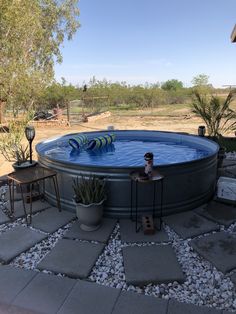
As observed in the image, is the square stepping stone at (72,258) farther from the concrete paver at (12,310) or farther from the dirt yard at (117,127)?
the dirt yard at (117,127)

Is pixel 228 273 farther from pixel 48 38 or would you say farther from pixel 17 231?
pixel 48 38

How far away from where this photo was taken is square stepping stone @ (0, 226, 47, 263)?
294 cm

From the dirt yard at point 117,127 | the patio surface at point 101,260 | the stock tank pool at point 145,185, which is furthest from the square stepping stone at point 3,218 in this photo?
the dirt yard at point 117,127

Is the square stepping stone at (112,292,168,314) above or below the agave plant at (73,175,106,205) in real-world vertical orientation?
below

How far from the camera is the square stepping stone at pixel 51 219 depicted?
3.48 m

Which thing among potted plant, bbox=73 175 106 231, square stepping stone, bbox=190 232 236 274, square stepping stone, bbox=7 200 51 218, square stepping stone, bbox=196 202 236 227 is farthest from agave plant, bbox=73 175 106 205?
square stepping stone, bbox=196 202 236 227

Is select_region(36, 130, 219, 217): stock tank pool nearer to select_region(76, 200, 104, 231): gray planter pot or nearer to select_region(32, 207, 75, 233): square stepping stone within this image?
select_region(32, 207, 75, 233): square stepping stone

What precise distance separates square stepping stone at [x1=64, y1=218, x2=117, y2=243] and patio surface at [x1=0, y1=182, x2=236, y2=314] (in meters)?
0.01

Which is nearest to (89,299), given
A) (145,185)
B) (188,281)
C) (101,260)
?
(101,260)

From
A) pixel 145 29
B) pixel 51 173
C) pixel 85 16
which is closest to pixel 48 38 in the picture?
pixel 85 16

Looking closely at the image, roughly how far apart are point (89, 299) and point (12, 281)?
76 cm

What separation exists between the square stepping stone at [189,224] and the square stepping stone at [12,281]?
1732mm

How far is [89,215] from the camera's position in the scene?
333 centimetres

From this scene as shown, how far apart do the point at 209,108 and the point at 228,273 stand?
493cm
